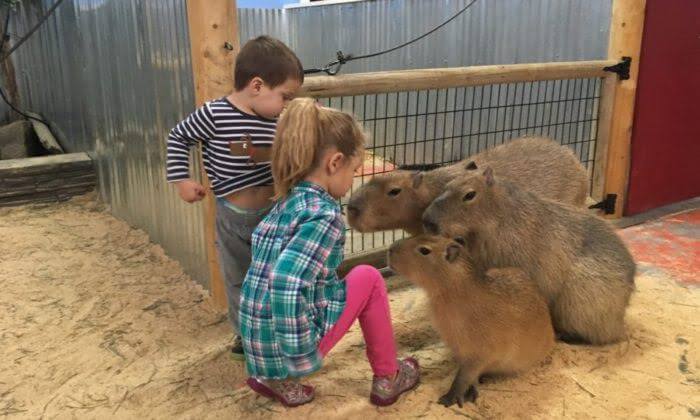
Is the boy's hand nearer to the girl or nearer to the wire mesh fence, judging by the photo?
the girl

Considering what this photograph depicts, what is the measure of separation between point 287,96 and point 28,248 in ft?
8.40

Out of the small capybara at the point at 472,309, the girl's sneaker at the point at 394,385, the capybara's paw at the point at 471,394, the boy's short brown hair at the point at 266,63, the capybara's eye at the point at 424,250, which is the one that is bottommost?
the capybara's paw at the point at 471,394

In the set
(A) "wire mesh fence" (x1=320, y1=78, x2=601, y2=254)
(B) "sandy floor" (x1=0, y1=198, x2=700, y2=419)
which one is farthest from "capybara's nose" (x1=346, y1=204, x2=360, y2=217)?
(A) "wire mesh fence" (x1=320, y1=78, x2=601, y2=254)

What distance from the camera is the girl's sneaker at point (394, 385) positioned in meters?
2.10

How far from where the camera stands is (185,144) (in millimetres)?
2248

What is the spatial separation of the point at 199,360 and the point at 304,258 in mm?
1097

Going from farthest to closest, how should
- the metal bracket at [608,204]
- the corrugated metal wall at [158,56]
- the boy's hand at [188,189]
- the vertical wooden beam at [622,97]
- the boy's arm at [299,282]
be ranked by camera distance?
the metal bracket at [608,204] → the vertical wooden beam at [622,97] → the corrugated metal wall at [158,56] → the boy's hand at [188,189] → the boy's arm at [299,282]

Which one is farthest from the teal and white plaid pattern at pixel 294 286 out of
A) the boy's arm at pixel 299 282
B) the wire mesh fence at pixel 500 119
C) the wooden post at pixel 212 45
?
the wire mesh fence at pixel 500 119

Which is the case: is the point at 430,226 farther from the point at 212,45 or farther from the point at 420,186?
the point at 212,45

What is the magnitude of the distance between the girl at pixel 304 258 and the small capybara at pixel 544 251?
2.13 feet

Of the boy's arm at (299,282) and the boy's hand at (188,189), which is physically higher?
the boy's hand at (188,189)

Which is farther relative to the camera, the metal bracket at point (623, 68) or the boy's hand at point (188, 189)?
the metal bracket at point (623, 68)

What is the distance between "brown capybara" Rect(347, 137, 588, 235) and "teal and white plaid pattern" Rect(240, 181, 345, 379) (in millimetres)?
780

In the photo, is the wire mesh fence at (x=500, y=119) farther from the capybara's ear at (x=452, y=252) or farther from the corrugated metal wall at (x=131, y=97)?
the capybara's ear at (x=452, y=252)
